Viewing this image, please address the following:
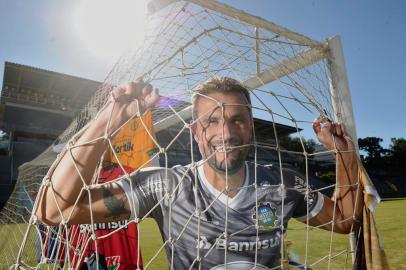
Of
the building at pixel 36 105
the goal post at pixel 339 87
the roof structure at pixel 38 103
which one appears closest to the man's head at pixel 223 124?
the goal post at pixel 339 87

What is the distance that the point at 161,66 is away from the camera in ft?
6.14

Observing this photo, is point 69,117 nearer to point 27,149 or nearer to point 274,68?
point 27,149

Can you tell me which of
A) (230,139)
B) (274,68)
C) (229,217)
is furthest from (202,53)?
(229,217)

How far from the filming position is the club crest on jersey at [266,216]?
1.20 meters

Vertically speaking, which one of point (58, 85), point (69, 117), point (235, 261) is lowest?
point (235, 261)

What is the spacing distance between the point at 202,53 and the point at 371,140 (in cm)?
4518

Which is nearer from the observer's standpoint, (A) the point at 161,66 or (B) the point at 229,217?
(B) the point at 229,217

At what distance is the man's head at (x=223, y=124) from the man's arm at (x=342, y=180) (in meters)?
0.34

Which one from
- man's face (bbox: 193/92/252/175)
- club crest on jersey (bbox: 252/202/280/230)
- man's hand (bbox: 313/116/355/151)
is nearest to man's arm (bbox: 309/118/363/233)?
man's hand (bbox: 313/116/355/151)

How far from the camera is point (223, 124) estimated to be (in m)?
1.11

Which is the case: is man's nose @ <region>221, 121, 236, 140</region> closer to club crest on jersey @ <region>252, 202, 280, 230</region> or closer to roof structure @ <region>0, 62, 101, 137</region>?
club crest on jersey @ <region>252, 202, 280, 230</region>

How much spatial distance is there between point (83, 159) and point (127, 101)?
24 centimetres

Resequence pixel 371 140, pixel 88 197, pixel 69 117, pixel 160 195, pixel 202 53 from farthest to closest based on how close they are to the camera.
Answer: pixel 371 140 < pixel 69 117 < pixel 202 53 < pixel 160 195 < pixel 88 197

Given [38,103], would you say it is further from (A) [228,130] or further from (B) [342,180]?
(B) [342,180]
